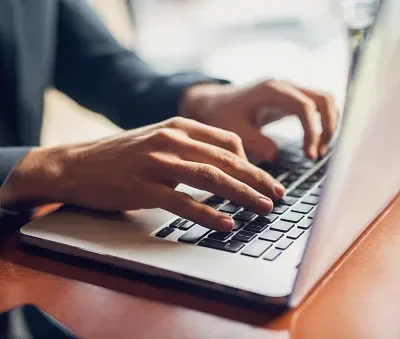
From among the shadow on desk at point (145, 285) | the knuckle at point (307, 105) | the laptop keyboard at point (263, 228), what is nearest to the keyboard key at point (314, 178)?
the laptop keyboard at point (263, 228)

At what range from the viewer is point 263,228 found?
0.53 meters

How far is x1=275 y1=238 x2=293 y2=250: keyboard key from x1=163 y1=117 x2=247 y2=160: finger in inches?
5.1

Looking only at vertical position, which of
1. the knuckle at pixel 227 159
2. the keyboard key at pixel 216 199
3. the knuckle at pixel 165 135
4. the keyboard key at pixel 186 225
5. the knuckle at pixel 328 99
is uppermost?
the knuckle at pixel 328 99

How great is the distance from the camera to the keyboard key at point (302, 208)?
0.57 metres

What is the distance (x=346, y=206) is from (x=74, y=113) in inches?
60.1

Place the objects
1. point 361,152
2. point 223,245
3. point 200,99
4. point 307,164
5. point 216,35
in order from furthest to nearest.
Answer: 1. point 216,35
2. point 200,99
3. point 307,164
4. point 223,245
5. point 361,152

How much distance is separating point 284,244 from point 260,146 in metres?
0.26

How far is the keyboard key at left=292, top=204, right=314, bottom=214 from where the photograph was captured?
22.5 inches

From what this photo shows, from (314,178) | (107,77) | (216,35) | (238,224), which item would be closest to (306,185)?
(314,178)

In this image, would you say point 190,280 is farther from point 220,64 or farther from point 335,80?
point 220,64

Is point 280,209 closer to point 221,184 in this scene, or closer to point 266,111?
point 221,184

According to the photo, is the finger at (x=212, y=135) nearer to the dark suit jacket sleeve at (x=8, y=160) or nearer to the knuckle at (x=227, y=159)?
the knuckle at (x=227, y=159)

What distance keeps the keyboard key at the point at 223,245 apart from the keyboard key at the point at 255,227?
0.08 ft

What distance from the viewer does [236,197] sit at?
548 millimetres
